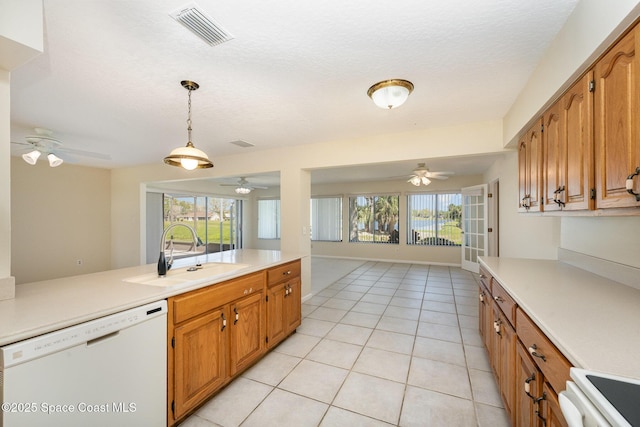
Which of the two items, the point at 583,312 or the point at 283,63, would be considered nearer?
the point at 583,312

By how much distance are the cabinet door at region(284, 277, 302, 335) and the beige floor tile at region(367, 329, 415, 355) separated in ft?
2.73

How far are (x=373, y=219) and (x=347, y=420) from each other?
254 inches

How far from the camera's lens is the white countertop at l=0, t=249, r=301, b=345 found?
107cm

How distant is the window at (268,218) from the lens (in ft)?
30.3

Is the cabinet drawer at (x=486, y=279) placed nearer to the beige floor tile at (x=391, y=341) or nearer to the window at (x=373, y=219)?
the beige floor tile at (x=391, y=341)

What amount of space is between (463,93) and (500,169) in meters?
2.57

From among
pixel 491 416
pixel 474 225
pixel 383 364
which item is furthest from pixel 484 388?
pixel 474 225

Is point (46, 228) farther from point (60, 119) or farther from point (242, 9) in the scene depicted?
point (242, 9)

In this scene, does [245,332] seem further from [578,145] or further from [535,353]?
[578,145]

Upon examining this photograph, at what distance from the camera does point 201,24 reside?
4.89 ft

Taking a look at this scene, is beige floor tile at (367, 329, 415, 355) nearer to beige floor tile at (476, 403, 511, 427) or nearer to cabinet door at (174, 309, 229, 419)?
beige floor tile at (476, 403, 511, 427)

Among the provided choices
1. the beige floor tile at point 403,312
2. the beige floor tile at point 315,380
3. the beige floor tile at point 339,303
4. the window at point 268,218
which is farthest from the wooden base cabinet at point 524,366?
the window at point 268,218

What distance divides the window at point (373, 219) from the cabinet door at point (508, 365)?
5.86m

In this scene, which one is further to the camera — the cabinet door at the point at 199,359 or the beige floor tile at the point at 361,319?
the beige floor tile at the point at 361,319
